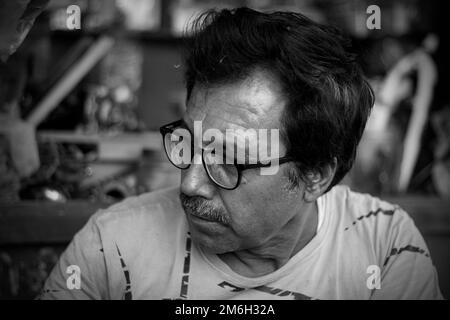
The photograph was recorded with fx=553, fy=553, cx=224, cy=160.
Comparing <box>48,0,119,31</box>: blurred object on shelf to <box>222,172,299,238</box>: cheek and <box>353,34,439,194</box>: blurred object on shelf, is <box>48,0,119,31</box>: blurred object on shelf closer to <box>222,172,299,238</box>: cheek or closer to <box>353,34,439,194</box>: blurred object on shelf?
<box>353,34,439,194</box>: blurred object on shelf

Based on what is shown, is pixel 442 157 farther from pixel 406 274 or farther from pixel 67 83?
pixel 67 83

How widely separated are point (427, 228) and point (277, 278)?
39.9 inches

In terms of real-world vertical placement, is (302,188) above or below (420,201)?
above

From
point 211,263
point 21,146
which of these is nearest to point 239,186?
point 211,263

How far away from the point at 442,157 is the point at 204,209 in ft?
5.92

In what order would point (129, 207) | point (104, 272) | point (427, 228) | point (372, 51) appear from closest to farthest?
point (104, 272), point (129, 207), point (427, 228), point (372, 51)

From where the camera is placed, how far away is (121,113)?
2.73 metres

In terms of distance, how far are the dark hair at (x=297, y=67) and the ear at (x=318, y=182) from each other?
0.02 meters

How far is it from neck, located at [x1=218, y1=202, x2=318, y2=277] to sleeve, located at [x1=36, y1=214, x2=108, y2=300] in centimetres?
29

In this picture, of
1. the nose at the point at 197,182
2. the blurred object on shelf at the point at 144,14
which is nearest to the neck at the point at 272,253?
the nose at the point at 197,182

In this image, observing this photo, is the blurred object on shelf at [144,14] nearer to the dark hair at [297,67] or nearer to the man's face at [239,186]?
the dark hair at [297,67]

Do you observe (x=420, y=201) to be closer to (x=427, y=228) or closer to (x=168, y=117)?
(x=427, y=228)

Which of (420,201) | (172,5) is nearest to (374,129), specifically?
(420,201)

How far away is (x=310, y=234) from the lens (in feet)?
4.57
